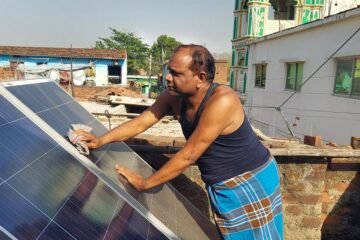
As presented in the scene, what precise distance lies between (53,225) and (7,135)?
24.6 inches

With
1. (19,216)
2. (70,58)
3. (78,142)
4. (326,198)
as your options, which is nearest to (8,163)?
(19,216)

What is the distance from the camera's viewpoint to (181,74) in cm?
213

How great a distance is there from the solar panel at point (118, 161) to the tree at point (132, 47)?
47390mm

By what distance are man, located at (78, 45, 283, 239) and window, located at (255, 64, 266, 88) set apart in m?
16.6

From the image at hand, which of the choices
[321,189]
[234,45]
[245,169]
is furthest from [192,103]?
[234,45]

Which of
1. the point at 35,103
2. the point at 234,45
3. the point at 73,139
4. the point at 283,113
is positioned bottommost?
the point at 283,113

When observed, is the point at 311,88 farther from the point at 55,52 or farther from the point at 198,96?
the point at 55,52

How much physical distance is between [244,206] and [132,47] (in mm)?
50019

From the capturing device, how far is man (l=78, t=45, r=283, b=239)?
212 cm

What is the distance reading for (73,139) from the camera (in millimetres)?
2412

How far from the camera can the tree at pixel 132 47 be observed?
166ft

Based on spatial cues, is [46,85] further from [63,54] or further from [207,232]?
[63,54]

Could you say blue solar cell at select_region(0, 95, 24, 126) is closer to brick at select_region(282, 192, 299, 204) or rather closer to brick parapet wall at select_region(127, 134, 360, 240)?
brick parapet wall at select_region(127, 134, 360, 240)

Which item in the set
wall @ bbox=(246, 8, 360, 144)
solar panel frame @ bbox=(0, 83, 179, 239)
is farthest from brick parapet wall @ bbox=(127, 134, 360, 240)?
wall @ bbox=(246, 8, 360, 144)
